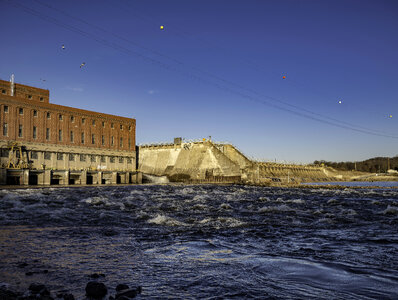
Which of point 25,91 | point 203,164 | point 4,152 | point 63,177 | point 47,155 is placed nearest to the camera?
point 4,152

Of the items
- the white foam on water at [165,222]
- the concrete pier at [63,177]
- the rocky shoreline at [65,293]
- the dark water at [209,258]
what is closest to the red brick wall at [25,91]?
the concrete pier at [63,177]

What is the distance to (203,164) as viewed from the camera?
259ft

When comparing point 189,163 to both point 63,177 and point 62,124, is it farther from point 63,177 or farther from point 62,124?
point 63,177

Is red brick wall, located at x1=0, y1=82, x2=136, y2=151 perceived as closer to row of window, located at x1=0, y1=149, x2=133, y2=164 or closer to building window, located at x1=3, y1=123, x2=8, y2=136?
building window, located at x1=3, y1=123, x2=8, y2=136

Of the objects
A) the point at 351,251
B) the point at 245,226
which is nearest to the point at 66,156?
the point at 245,226

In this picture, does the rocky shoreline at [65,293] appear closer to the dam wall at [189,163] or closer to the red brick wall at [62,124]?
the red brick wall at [62,124]

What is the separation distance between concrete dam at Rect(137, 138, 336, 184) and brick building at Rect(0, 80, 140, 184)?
1121cm

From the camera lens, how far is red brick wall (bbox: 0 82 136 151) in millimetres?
58312

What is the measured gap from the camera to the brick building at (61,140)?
57.2 m

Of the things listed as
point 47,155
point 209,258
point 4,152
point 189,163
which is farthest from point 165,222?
point 189,163

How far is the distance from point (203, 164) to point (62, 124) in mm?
33750

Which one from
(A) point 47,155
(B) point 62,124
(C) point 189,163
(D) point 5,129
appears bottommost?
(C) point 189,163

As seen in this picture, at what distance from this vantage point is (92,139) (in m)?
72.4

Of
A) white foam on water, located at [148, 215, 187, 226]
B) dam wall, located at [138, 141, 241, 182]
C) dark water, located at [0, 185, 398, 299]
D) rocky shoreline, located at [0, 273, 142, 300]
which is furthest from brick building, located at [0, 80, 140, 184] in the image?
rocky shoreline, located at [0, 273, 142, 300]
